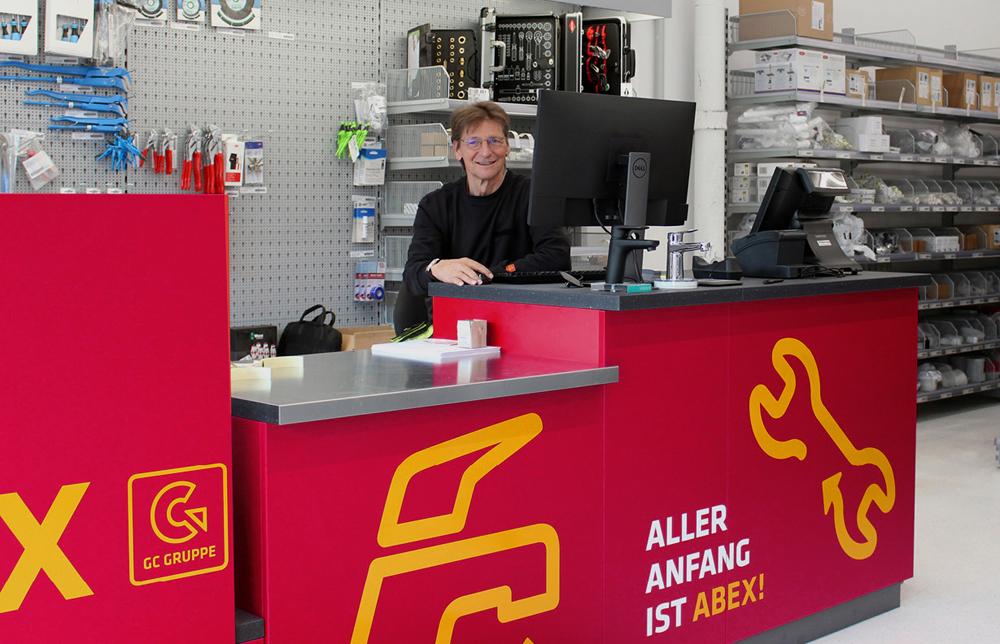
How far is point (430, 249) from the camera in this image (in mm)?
4148

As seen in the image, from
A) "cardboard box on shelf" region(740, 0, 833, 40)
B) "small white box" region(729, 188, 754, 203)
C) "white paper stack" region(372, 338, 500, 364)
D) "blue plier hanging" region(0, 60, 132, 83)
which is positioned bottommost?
"white paper stack" region(372, 338, 500, 364)

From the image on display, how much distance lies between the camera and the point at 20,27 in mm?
4215

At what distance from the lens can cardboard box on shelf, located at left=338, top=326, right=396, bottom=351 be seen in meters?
5.05

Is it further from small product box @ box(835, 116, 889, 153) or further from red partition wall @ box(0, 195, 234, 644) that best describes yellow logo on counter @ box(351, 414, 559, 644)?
small product box @ box(835, 116, 889, 153)

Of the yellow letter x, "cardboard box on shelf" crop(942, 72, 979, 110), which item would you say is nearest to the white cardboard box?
"cardboard box on shelf" crop(942, 72, 979, 110)

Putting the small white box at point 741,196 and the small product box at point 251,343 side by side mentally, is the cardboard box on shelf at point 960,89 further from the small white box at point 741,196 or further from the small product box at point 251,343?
the small product box at point 251,343

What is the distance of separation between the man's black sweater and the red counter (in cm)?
76

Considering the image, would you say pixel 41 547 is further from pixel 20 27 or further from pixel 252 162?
pixel 252 162

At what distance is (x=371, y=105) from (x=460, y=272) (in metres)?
2.10

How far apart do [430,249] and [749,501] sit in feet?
5.01

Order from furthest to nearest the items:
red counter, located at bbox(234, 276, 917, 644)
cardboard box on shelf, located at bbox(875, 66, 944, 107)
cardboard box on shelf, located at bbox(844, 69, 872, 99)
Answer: cardboard box on shelf, located at bbox(875, 66, 944, 107) < cardboard box on shelf, located at bbox(844, 69, 872, 99) < red counter, located at bbox(234, 276, 917, 644)

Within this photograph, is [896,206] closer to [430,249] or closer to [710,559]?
[430,249]

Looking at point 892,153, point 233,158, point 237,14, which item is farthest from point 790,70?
point 233,158

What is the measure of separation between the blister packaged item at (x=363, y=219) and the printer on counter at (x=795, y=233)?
215 cm
